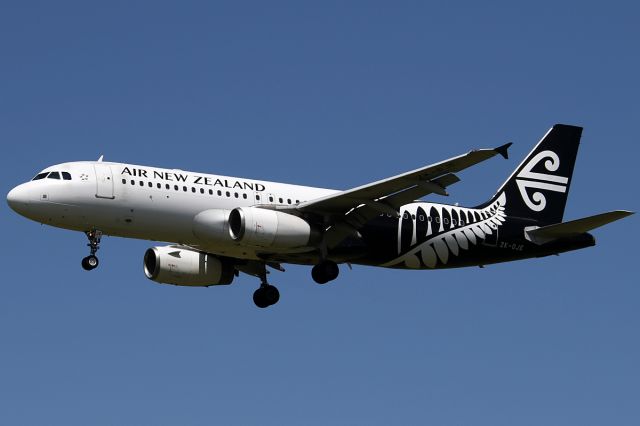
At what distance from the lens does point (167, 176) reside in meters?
44.8

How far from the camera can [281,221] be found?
44.3 metres

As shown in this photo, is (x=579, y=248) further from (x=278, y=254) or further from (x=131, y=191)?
(x=131, y=191)

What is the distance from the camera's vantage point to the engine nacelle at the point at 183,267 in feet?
159

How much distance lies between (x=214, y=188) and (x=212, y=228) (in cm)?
198

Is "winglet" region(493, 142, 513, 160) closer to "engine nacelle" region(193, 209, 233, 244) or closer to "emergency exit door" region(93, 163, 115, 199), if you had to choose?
"engine nacelle" region(193, 209, 233, 244)

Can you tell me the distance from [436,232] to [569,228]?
4959mm

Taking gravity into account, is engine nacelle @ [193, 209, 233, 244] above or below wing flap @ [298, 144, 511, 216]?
below

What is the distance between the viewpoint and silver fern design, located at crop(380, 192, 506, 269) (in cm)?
4778

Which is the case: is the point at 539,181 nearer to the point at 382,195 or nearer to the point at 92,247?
the point at 382,195

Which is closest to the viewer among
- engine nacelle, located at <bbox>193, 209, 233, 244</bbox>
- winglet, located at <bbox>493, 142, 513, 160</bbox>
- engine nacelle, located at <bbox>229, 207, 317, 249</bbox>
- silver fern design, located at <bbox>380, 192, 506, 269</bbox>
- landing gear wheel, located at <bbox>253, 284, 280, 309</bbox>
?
winglet, located at <bbox>493, 142, 513, 160</bbox>

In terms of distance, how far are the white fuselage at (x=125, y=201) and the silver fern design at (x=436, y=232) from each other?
21.0ft

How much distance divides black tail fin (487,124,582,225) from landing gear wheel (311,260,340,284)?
8.39 m

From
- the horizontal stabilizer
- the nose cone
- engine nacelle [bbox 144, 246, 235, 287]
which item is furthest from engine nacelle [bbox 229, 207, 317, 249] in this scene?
the horizontal stabilizer

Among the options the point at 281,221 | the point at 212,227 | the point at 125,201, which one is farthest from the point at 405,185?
the point at 125,201
